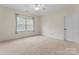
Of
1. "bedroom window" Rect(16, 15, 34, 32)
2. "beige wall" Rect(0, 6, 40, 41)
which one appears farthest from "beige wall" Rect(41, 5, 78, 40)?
"bedroom window" Rect(16, 15, 34, 32)

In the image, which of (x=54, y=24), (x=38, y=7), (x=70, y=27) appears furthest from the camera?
(x=54, y=24)

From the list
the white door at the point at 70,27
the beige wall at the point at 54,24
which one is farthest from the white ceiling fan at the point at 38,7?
the white door at the point at 70,27

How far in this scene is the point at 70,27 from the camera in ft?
6.78

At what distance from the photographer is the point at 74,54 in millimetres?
2002

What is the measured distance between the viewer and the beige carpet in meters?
2.00

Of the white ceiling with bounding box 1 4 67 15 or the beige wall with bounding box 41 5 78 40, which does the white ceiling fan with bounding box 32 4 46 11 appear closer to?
the white ceiling with bounding box 1 4 67 15

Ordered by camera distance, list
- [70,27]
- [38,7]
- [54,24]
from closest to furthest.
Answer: [38,7] → [70,27] → [54,24]

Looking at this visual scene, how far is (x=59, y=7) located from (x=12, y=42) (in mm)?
1206

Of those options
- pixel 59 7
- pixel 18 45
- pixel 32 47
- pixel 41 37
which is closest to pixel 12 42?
pixel 18 45

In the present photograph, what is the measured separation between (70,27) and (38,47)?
2.61 feet

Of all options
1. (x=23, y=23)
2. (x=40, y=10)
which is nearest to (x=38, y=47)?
(x=23, y=23)

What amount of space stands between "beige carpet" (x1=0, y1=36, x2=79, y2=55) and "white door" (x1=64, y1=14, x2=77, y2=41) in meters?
0.13

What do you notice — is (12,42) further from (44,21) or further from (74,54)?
(74,54)

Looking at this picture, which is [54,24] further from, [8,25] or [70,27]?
[8,25]
